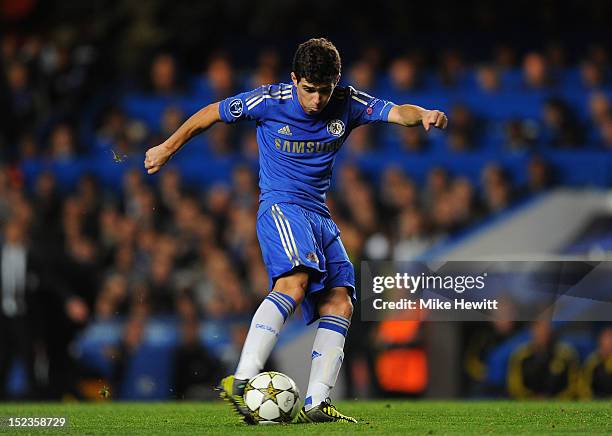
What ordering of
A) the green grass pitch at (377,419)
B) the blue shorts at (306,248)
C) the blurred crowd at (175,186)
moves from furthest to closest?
the blurred crowd at (175,186) < the blue shorts at (306,248) < the green grass pitch at (377,419)

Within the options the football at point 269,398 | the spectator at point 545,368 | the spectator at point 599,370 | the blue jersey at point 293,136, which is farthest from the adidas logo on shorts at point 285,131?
the spectator at point 599,370

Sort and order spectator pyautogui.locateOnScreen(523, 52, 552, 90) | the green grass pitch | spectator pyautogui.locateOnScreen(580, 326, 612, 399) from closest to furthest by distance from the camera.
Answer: the green grass pitch
spectator pyautogui.locateOnScreen(580, 326, 612, 399)
spectator pyautogui.locateOnScreen(523, 52, 552, 90)

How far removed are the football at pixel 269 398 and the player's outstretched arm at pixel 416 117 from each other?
Answer: 4.97 feet

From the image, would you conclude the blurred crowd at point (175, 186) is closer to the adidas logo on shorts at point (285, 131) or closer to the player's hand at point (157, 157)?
the adidas logo on shorts at point (285, 131)

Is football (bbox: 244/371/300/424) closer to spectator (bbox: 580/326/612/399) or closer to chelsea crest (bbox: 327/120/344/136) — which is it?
chelsea crest (bbox: 327/120/344/136)

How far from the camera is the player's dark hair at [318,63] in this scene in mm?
6285

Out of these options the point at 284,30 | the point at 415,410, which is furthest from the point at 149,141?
the point at 415,410

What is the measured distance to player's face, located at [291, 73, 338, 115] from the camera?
20.9 ft

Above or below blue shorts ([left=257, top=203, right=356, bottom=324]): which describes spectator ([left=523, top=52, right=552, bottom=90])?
above

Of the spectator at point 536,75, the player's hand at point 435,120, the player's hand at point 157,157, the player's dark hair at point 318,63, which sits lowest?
the player's hand at point 157,157

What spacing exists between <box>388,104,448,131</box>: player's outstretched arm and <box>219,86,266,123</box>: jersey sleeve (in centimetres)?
71

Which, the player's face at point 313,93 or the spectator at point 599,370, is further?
the spectator at point 599,370

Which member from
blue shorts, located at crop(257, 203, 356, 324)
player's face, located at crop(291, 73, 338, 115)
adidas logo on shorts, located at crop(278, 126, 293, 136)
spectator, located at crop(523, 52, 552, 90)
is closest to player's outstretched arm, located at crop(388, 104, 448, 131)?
player's face, located at crop(291, 73, 338, 115)

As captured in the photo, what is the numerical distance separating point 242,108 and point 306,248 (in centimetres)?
86
